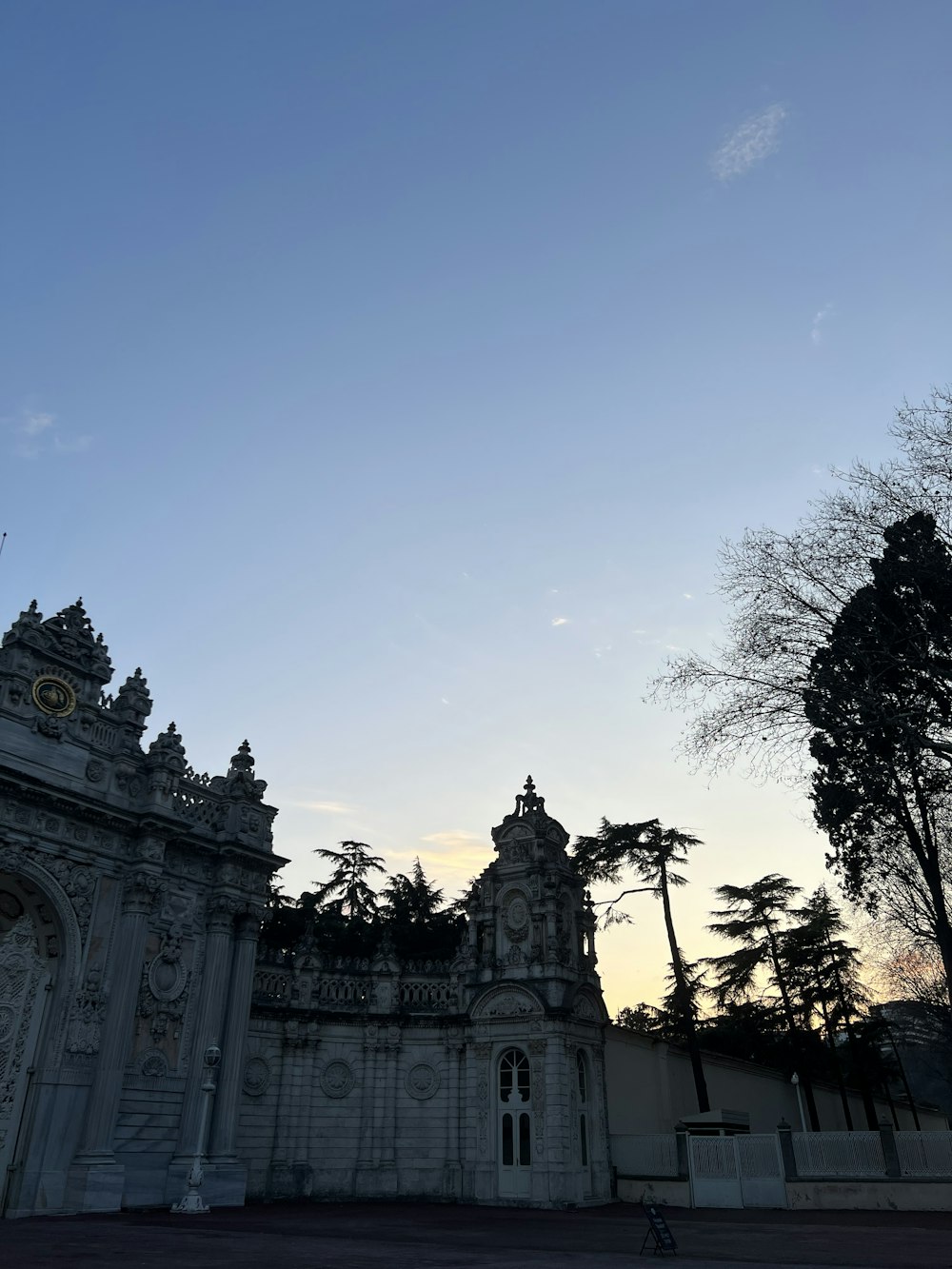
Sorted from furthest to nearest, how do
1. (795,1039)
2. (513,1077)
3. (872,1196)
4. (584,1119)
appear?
(795,1039), (584,1119), (513,1077), (872,1196)

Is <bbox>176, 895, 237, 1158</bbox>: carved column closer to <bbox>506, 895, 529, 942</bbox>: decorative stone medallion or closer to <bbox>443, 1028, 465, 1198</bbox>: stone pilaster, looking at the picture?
<bbox>443, 1028, 465, 1198</bbox>: stone pilaster

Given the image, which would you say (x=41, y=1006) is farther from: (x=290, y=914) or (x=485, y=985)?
(x=290, y=914)

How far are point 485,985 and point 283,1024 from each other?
21.2 ft

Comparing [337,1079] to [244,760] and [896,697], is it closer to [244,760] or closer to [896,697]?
[244,760]

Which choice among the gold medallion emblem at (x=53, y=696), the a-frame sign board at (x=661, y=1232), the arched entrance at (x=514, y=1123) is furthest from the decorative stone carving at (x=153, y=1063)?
the a-frame sign board at (x=661, y=1232)

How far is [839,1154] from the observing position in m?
24.6

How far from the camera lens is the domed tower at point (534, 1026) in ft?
86.6

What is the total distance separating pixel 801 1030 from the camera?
41.6 meters

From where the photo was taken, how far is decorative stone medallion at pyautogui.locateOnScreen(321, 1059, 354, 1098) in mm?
27828

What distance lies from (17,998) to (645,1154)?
767 inches

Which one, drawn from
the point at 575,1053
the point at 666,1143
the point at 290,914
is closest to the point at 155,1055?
the point at 575,1053

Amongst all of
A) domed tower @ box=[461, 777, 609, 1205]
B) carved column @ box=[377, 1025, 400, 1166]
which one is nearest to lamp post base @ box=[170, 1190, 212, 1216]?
carved column @ box=[377, 1025, 400, 1166]

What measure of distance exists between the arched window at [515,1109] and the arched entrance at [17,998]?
13.9m

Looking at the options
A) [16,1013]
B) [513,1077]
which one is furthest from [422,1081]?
[16,1013]
